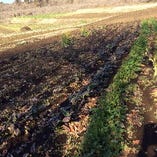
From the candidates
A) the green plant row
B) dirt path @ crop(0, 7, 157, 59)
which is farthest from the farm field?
dirt path @ crop(0, 7, 157, 59)

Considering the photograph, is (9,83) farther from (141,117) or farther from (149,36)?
(149,36)

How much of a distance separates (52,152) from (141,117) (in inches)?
145

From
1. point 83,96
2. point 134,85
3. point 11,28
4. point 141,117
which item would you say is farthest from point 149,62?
point 11,28

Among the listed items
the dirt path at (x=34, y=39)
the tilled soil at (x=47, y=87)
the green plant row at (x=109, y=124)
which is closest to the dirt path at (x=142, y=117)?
the green plant row at (x=109, y=124)

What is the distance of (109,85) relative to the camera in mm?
17625

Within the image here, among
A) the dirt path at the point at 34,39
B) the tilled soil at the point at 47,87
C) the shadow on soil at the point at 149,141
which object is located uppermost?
the shadow on soil at the point at 149,141

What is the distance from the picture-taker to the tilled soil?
1262cm

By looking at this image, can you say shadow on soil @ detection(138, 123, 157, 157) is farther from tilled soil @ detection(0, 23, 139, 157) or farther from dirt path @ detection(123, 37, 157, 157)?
tilled soil @ detection(0, 23, 139, 157)

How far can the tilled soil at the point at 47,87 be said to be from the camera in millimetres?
12625

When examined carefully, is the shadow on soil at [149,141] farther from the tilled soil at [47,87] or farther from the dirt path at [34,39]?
the dirt path at [34,39]

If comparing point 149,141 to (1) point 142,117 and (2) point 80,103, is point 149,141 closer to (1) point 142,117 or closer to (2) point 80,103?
(1) point 142,117

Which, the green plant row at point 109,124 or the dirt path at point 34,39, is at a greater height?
the green plant row at point 109,124

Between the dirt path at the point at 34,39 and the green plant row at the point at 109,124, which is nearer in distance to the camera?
the green plant row at the point at 109,124

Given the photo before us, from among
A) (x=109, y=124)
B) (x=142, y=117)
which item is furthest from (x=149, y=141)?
(x=142, y=117)
